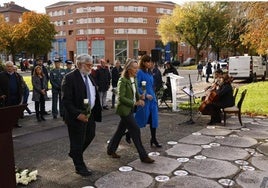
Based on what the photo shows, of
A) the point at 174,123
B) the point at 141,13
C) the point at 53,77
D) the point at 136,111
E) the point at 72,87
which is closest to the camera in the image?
the point at 72,87

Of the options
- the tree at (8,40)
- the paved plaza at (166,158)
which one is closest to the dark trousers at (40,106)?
the paved plaza at (166,158)

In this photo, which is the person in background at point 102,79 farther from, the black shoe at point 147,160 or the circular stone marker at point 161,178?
the circular stone marker at point 161,178

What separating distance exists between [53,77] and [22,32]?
149ft

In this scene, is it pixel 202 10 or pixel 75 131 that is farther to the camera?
pixel 202 10

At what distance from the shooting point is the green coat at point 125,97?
236 inches

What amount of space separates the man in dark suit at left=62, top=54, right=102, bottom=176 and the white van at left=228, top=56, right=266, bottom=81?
74.0 ft

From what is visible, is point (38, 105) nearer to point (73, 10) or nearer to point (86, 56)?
point (86, 56)

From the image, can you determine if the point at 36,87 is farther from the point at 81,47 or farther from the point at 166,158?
the point at 81,47

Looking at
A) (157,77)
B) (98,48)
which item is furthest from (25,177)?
(98,48)

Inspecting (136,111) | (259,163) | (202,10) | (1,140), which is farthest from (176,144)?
(202,10)

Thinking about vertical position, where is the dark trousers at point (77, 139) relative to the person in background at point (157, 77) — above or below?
below

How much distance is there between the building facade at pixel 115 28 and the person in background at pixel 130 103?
7656 cm

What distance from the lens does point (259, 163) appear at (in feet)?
19.8

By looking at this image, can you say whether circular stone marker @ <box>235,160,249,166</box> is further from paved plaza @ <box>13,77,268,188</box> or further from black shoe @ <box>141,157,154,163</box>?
black shoe @ <box>141,157,154,163</box>
